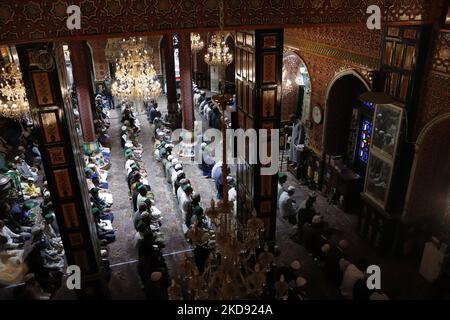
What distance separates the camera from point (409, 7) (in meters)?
6.95

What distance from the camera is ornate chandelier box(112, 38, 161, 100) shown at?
38.1ft

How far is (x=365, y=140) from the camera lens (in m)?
11.0

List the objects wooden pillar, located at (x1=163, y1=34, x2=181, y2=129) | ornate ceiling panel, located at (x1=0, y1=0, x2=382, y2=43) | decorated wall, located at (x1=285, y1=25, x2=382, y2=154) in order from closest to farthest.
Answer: ornate ceiling panel, located at (x1=0, y1=0, x2=382, y2=43) < decorated wall, located at (x1=285, y1=25, x2=382, y2=154) < wooden pillar, located at (x1=163, y1=34, x2=181, y2=129)

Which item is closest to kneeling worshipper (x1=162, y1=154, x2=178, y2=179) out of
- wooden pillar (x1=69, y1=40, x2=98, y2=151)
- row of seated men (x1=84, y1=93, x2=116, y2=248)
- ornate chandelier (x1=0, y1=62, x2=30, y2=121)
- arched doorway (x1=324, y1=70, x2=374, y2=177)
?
row of seated men (x1=84, y1=93, x2=116, y2=248)

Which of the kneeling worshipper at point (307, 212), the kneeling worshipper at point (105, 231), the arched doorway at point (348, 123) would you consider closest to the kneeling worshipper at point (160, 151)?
the kneeling worshipper at point (105, 231)

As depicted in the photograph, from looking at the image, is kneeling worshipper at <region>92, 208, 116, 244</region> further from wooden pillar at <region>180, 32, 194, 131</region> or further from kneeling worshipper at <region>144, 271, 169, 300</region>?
wooden pillar at <region>180, 32, 194, 131</region>

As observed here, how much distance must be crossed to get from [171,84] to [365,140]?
871cm

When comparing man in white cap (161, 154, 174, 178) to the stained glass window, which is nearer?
the stained glass window

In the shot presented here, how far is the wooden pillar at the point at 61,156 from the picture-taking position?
594 centimetres

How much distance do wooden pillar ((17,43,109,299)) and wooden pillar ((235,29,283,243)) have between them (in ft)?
10.9

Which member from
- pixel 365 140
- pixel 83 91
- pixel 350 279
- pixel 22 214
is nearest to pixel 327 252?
pixel 350 279

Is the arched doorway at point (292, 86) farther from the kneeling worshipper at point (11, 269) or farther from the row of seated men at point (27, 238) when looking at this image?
the kneeling worshipper at point (11, 269)

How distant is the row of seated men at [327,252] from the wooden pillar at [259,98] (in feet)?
3.02

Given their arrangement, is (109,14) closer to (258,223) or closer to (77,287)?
(258,223)
